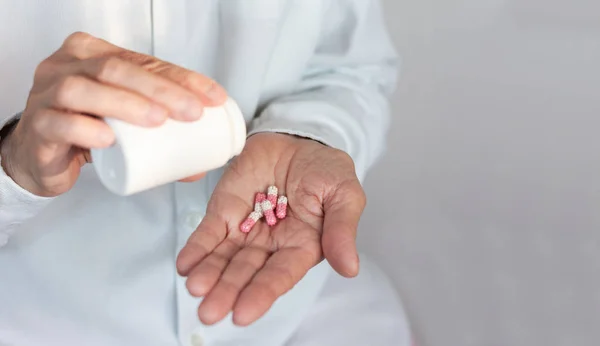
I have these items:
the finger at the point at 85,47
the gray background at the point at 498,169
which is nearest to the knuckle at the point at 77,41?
the finger at the point at 85,47

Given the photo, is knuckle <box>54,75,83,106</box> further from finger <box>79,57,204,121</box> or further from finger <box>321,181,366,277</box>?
finger <box>321,181,366,277</box>

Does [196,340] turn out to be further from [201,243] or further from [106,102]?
[106,102]

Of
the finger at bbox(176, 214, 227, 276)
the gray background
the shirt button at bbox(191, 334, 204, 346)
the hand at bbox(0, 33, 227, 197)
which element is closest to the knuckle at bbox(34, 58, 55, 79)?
the hand at bbox(0, 33, 227, 197)

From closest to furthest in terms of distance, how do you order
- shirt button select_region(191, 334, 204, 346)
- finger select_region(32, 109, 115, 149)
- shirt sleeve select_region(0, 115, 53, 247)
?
finger select_region(32, 109, 115, 149)
shirt sleeve select_region(0, 115, 53, 247)
shirt button select_region(191, 334, 204, 346)

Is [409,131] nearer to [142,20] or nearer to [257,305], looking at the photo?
[142,20]

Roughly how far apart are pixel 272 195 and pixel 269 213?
22 mm

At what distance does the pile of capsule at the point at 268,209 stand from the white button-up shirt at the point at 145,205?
3.0 inches

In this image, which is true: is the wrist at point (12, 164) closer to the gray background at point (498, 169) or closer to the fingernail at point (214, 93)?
the fingernail at point (214, 93)

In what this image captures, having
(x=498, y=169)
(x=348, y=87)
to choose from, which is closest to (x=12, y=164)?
(x=348, y=87)

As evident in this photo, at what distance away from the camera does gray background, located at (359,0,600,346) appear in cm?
92

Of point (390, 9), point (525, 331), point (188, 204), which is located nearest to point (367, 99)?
point (188, 204)

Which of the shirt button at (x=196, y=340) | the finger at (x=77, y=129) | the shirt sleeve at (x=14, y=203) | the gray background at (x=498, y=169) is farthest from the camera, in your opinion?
the gray background at (x=498, y=169)

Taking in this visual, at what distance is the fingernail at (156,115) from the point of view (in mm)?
355

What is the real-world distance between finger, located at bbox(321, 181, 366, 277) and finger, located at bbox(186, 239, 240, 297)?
68mm
